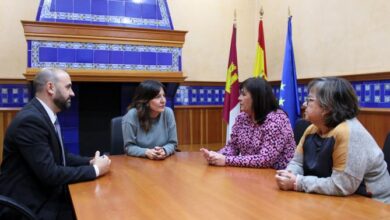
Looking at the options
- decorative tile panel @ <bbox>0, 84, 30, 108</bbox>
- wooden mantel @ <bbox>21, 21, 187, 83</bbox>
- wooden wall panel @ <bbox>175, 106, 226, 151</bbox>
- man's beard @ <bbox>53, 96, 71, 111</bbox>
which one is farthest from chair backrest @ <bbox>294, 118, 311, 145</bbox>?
decorative tile panel @ <bbox>0, 84, 30, 108</bbox>

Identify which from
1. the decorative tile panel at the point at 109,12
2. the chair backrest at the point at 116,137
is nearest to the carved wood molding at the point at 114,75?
the decorative tile panel at the point at 109,12

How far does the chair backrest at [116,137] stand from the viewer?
271 cm

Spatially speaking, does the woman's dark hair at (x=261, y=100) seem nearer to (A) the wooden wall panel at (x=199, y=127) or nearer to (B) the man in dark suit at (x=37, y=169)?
(B) the man in dark suit at (x=37, y=169)

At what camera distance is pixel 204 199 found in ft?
4.41

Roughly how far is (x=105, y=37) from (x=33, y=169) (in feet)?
7.57

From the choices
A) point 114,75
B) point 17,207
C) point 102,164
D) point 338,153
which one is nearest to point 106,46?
point 114,75

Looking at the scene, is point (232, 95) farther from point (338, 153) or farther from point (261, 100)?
point (338, 153)

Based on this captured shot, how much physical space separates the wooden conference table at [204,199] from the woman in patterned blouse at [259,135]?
115mm

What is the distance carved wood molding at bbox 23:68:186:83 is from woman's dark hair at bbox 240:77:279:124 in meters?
1.82

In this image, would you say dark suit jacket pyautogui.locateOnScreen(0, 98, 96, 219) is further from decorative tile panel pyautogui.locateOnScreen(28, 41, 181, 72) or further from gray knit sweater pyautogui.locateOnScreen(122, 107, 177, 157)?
decorative tile panel pyautogui.locateOnScreen(28, 41, 181, 72)

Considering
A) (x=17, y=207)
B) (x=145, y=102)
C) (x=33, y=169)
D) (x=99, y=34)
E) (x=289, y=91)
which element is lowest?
(x=17, y=207)

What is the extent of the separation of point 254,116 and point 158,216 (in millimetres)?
1124

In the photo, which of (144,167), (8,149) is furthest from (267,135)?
(8,149)

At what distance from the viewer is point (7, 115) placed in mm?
3834
